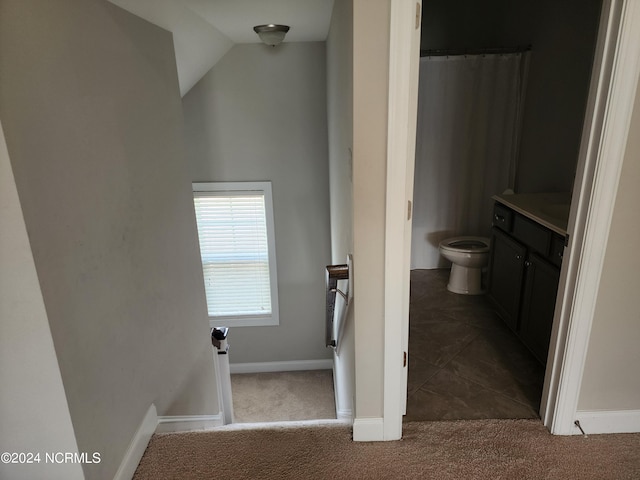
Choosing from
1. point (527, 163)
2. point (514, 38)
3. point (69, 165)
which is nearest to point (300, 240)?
point (527, 163)

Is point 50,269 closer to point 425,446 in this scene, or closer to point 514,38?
point 425,446

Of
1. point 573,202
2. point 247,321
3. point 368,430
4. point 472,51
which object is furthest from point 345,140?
point 247,321

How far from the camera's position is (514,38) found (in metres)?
3.73

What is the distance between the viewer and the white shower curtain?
3682 millimetres

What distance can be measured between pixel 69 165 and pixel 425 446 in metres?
1.77

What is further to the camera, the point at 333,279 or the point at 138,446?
the point at 333,279

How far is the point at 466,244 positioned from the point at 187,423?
255cm

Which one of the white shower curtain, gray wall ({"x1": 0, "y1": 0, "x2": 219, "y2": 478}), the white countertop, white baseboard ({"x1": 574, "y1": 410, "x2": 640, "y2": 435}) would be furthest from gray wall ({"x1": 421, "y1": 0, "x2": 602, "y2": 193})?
gray wall ({"x1": 0, "y1": 0, "x2": 219, "y2": 478})

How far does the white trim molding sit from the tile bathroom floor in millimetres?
280

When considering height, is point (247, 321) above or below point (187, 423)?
below

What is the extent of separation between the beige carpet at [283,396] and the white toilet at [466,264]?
5.44ft

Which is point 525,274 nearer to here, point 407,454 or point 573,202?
point 573,202

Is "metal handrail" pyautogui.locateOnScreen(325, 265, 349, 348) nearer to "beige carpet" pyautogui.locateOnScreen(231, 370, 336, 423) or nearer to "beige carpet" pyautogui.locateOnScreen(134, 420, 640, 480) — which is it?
"beige carpet" pyautogui.locateOnScreen(134, 420, 640, 480)

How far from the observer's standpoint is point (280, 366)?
15.3 feet
